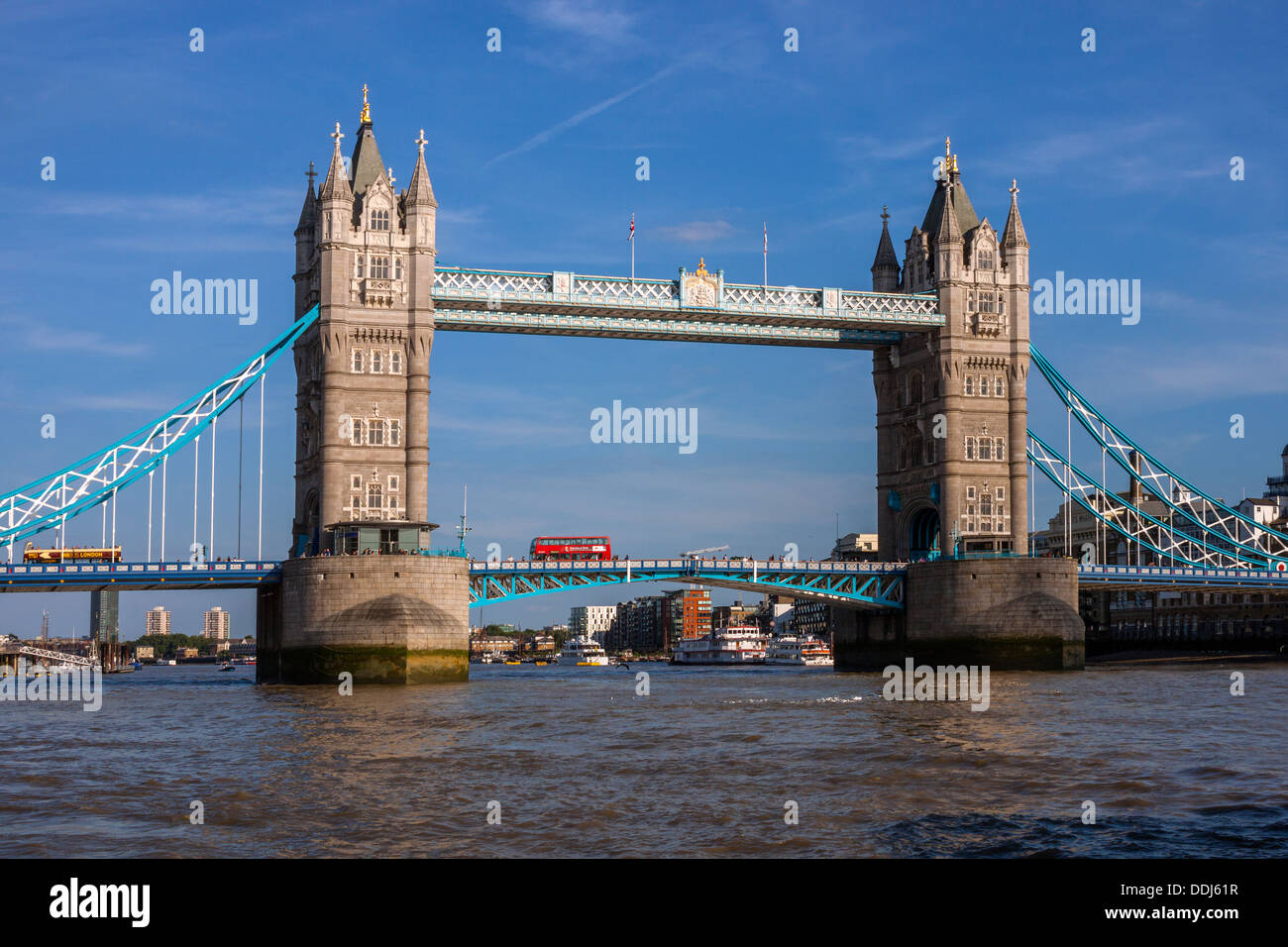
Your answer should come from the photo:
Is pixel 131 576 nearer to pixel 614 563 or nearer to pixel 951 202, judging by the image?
pixel 614 563

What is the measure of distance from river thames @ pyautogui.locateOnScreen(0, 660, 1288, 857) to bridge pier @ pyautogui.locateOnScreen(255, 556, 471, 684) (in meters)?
14.7

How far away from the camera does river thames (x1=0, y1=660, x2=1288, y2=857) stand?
20.6 m

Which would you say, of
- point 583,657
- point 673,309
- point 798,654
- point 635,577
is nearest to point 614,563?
point 635,577

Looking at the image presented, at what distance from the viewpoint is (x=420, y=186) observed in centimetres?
7419

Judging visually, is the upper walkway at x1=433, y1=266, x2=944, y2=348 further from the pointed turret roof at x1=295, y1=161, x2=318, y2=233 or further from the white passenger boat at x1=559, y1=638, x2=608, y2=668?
the white passenger boat at x1=559, y1=638, x2=608, y2=668

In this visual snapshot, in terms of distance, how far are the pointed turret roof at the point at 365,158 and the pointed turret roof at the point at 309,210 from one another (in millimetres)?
3658

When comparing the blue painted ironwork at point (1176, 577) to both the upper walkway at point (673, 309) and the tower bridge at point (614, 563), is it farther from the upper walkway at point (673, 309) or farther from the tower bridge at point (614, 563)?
the upper walkway at point (673, 309)

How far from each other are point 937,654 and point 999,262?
79.9ft

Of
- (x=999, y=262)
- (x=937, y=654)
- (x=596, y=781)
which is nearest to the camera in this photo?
(x=596, y=781)

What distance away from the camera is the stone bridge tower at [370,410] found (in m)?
67.5

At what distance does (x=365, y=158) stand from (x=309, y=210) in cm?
526
